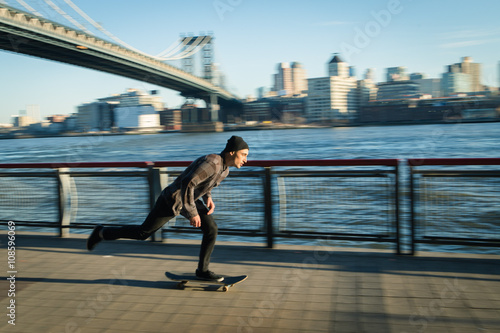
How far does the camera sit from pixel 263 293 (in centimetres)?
367

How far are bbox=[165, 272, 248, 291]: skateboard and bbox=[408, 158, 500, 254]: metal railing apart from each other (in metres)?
1.72

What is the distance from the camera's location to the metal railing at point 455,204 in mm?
4281

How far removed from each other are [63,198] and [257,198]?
2389 millimetres

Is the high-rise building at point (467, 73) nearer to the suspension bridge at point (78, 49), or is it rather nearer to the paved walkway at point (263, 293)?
the suspension bridge at point (78, 49)

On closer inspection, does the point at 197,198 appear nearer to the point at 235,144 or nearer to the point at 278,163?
the point at 235,144

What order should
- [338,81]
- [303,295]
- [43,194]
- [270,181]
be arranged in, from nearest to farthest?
[303,295] < [270,181] < [43,194] < [338,81]

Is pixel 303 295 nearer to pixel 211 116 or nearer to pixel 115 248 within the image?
pixel 115 248

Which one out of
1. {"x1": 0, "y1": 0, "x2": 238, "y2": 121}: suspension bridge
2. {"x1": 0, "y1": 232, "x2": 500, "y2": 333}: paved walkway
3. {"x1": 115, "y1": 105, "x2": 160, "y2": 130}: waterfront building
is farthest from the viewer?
{"x1": 115, "y1": 105, "x2": 160, "y2": 130}: waterfront building

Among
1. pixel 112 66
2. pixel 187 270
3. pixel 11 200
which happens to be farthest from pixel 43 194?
pixel 112 66

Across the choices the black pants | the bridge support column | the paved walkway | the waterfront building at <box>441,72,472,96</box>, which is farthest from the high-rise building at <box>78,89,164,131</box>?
the black pants

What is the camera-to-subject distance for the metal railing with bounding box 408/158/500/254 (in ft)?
14.0

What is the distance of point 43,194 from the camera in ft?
19.5

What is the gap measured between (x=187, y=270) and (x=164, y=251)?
2.47 feet

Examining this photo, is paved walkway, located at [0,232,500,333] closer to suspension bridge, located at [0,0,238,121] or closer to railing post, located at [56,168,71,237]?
railing post, located at [56,168,71,237]
